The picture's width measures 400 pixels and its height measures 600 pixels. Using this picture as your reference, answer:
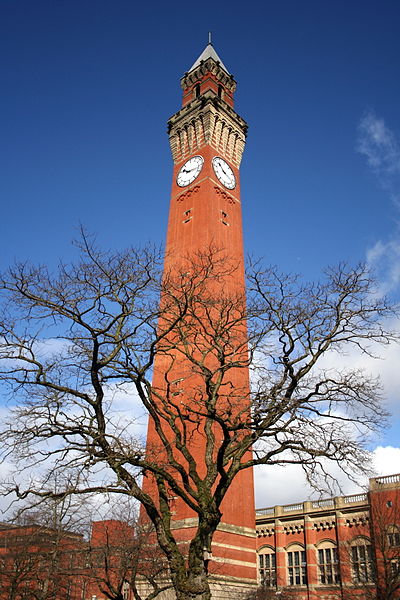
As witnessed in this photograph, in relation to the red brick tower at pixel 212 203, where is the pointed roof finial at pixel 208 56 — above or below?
above

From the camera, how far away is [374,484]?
35.7 meters

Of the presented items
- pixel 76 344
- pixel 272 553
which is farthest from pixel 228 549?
pixel 76 344

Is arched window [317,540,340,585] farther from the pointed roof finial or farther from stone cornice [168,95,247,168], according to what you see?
the pointed roof finial

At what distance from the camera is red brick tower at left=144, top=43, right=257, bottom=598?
95.1ft

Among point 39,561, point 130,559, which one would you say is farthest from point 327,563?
point 130,559

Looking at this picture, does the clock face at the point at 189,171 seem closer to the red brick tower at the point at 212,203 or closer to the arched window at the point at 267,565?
the red brick tower at the point at 212,203

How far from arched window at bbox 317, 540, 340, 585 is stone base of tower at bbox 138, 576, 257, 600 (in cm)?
1090

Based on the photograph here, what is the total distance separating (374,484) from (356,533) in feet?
13.6

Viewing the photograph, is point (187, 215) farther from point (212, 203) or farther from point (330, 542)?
point (330, 542)

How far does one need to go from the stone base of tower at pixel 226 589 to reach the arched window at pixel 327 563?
10.9 meters

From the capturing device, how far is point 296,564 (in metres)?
39.8

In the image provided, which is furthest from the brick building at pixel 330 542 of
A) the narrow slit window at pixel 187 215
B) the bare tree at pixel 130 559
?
the narrow slit window at pixel 187 215

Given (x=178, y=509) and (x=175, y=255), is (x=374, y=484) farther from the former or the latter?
(x=175, y=255)

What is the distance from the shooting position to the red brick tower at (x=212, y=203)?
95.1 feet
